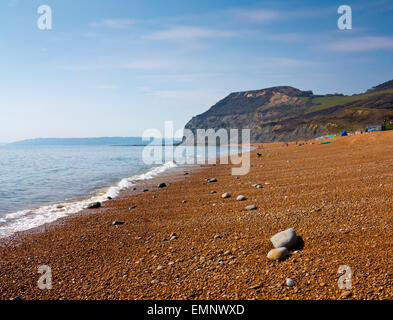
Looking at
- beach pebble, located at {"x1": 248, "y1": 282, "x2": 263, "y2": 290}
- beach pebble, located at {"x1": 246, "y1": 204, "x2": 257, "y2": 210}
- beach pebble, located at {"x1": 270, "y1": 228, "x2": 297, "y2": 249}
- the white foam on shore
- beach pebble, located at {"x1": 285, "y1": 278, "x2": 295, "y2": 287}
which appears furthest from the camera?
the white foam on shore

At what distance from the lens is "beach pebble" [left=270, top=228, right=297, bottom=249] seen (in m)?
4.99

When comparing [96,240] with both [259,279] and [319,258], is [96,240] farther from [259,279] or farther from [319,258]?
[319,258]

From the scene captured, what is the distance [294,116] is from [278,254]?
447 feet

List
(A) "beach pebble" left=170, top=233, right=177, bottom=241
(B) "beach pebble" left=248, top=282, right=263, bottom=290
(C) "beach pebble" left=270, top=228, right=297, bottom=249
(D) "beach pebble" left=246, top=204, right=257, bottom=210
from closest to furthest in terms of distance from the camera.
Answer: (B) "beach pebble" left=248, top=282, right=263, bottom=290
(C) "beach pebble" left=270, top=228, right=297, bottom=249
(A) "beach pebble" left=170, top=233, right=177, bottom=241
(D) "beach pebble" left=246, top=204, right=257, bottom=210

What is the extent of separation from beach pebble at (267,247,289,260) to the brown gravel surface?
12cm

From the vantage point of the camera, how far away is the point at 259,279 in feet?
13.6

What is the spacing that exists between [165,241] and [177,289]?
2.38 metres

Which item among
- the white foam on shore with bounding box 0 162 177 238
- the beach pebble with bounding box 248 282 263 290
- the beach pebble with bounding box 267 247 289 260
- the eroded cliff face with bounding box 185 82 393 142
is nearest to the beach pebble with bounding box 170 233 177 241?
the beach pebble with bounding box 267 247 289 260

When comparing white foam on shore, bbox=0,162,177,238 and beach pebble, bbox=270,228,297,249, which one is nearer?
beach pebble, bbox=270,228,297,249

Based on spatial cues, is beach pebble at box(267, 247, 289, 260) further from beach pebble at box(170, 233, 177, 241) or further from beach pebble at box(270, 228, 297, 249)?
beach pebble at box(170, 233, 177, 241)

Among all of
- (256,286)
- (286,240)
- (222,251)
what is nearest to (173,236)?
(222,251)

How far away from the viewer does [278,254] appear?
467cm

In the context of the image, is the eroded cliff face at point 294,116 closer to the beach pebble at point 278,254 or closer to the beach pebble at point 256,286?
the beach pebble at point 278,254
